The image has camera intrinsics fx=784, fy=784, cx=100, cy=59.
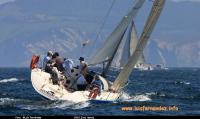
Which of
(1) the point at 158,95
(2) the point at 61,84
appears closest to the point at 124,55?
(1) the point at 158,95

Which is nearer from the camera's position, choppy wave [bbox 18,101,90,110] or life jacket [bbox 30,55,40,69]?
choppy wave [bbox 18,101,90,110]

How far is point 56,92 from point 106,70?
6889 millimetres

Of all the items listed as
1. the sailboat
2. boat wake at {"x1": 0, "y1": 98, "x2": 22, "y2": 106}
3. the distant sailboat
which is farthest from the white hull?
the distant sailboat

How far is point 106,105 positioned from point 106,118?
15.7 meters

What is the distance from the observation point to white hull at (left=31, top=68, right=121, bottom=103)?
45.1m

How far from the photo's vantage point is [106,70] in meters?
52.0

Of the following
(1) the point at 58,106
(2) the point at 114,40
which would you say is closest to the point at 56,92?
(1) the point at 58,106

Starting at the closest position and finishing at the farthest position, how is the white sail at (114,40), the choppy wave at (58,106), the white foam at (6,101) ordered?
1. the choppy wave at (58,106)
2. the white foam at (6,101)
3. the white sail at (114,40)

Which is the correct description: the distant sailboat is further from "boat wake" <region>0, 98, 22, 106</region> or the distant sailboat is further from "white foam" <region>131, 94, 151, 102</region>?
"boat wake" <region>0, 98, 22, 106</region>

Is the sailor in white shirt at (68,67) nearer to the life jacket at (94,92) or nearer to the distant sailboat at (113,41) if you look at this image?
the distant sailboat at (113,41)

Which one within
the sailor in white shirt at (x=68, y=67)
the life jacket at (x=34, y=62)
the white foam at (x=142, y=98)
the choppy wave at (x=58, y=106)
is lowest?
the choppy wave at (x=58, y=106)

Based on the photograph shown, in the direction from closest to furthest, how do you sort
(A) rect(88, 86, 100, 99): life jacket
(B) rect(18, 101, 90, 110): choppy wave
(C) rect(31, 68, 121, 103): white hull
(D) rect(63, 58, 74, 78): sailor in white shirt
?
(B) rect(18, 101, 90, 110): choppy wave < (C) rect(31, 68, 121, 103): white hull < (A) rect(88, 86, 100, 99): life jacket < (D) rect(63, 58, 74, 78): sailor in white shirt

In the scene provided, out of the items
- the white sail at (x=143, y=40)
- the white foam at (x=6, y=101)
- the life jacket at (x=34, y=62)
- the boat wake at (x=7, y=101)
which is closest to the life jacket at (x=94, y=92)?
→ the white sail at (x=143, y=40)

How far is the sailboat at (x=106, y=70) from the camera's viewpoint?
45875 mm
